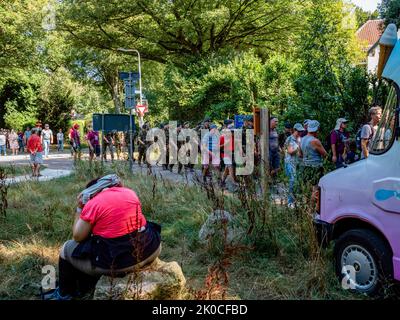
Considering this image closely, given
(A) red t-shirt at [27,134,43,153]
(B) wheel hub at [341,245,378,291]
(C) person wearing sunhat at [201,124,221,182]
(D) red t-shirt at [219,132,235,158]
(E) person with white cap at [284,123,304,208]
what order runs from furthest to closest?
1. (A) red t-shirt at [27,134,43,153]
2. (C) person wearing sunhat at [201,124,221,182]
3. (D) red t-shirt at [219,132,235,158]
4. (E) person with white cap at [284,123,304,208]
5. (B) wheel hub at [341,245,378,291]

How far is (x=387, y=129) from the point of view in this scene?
436 cm

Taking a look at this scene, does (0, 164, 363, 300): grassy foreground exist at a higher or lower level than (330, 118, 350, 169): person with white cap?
lower

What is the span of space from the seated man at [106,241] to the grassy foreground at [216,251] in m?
0.67

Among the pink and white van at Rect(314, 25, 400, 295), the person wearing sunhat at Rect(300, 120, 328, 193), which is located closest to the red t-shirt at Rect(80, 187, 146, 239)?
the pink and white van at Rect(314, 25, 400, 295)

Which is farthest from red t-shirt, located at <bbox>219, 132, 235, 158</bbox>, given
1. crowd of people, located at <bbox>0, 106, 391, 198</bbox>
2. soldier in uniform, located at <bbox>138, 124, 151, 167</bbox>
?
soldier in uniform, located at <bbox>138, 124, 151, 167</bbox>

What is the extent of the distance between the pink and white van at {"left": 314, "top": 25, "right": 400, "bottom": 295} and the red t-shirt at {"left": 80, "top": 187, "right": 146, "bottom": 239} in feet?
6.80

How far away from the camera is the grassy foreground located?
4750 millimetres

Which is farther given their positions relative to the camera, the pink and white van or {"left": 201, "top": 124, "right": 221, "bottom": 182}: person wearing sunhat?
{"left": 201, "top": 124, "right": 221, "bottom": 182}: person wearing sunhat

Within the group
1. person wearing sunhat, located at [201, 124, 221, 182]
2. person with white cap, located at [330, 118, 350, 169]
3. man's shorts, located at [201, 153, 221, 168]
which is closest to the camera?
person with white cap, located at [330, 118, 350, 169]

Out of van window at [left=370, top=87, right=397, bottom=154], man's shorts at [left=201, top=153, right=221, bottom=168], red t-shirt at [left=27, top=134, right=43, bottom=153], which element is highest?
van window at [left=370, top=87, right=397, bottom=154]

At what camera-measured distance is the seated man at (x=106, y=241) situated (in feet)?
13.9

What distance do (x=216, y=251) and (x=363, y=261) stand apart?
1.97 m

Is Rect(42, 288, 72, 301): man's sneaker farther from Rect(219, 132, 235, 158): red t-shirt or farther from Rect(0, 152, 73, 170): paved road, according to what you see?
Rect(0, 152, 73, 170): paved road
